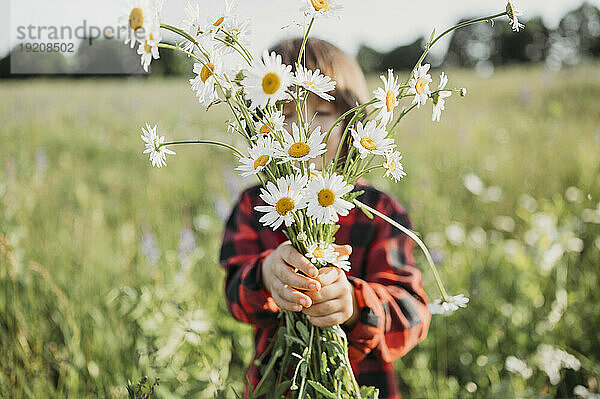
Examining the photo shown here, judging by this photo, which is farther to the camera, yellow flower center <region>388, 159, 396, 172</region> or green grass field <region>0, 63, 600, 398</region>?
green grass field <region>0, 63, 600, 398</region>

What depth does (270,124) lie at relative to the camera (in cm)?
60

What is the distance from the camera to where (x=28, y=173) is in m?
2.73

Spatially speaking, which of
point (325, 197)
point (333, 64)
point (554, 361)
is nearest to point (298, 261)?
point (325, 197)

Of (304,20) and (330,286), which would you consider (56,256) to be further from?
(304,20)

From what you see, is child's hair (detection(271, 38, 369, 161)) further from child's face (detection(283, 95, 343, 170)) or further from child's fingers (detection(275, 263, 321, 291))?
child's fingers (detection(275, 263, 321, 291))

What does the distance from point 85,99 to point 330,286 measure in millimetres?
4199

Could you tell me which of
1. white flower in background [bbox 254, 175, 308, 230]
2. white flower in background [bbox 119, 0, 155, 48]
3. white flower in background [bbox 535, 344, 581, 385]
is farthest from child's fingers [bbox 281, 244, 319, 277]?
white flower in background [bbox 535, 344, 581, 385]

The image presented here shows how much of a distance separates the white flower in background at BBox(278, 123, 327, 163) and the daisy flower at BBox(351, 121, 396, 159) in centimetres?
5

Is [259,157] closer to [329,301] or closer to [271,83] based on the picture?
[271,83]

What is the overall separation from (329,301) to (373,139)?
0.85ft

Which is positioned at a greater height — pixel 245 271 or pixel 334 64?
pixel 334 64

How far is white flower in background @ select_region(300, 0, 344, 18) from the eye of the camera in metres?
0.58

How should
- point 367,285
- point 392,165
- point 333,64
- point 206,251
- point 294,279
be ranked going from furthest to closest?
point 206,251, point 333,64, point 367,285, point 294,279, point 392,165

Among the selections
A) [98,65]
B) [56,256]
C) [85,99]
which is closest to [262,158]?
[56,256]
